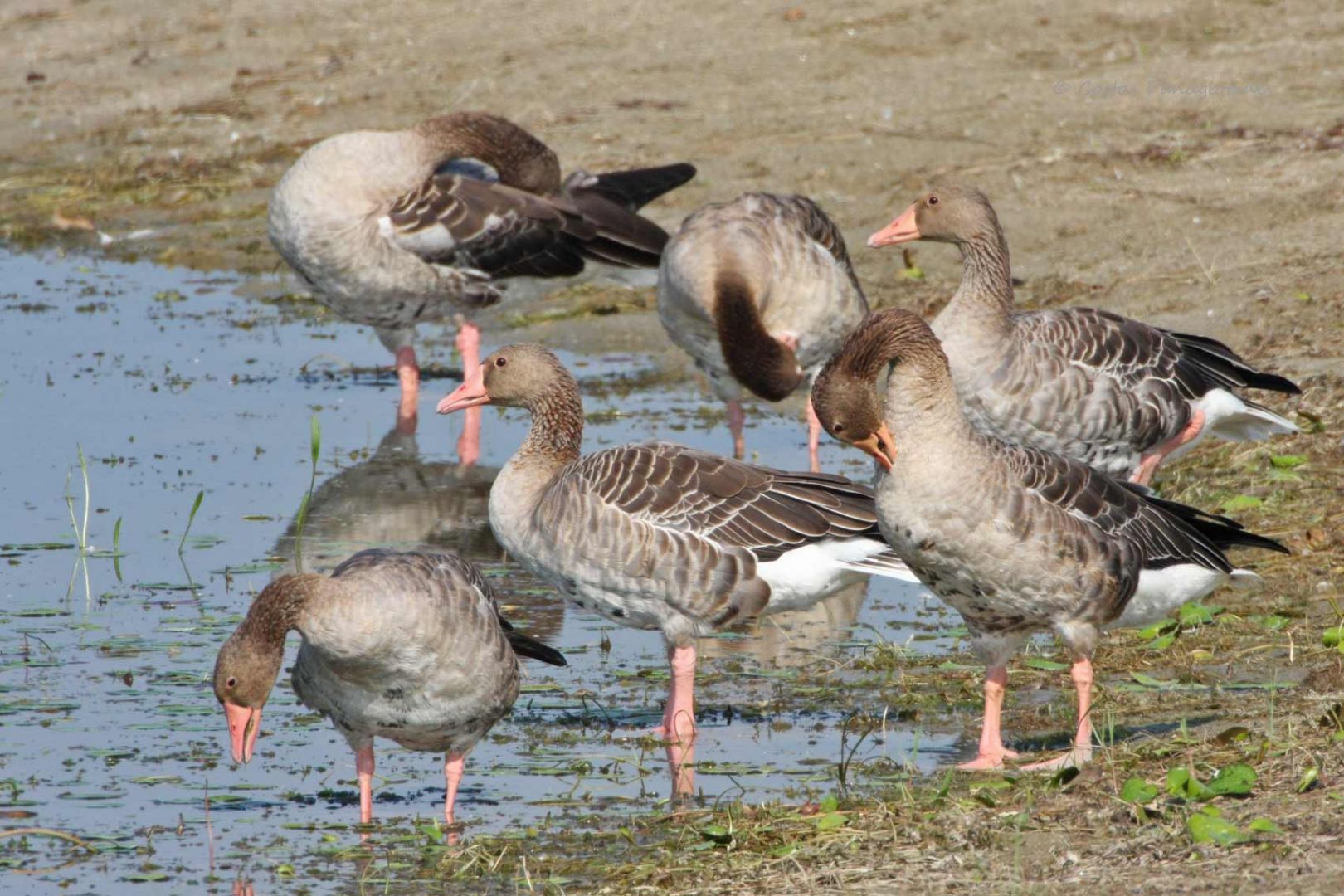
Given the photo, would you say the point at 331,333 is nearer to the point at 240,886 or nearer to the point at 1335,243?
the point at 1335,243

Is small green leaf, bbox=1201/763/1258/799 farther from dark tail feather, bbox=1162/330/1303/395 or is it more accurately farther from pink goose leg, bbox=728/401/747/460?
pink goose leg, bbox=728/401/747/460

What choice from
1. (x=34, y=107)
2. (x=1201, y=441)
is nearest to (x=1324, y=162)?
(x=1201, y=441)

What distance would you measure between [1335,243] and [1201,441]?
2869 millimetres

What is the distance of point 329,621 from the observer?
20.6 feet

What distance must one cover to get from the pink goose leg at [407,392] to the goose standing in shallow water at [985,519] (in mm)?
6107

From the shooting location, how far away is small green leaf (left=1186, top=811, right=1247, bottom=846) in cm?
534

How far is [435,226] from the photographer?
1302cm

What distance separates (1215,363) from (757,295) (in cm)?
291

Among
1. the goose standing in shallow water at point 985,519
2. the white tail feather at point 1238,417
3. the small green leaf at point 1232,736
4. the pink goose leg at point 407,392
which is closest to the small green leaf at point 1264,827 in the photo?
the small green leaf at point 1232,736

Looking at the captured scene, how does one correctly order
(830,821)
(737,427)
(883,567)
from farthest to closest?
A: (737,427)
(883,567)
(830,821)

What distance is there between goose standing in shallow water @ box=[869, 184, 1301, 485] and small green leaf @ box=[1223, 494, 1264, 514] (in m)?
0.43

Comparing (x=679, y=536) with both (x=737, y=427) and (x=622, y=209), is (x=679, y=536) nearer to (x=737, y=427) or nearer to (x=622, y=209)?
(x=737, y=427)

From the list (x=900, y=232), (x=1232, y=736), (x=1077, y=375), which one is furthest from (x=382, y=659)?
(x=900, y=232)

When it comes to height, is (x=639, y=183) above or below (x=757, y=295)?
above
